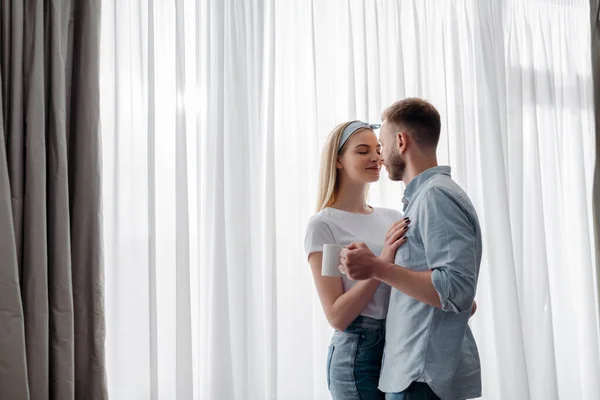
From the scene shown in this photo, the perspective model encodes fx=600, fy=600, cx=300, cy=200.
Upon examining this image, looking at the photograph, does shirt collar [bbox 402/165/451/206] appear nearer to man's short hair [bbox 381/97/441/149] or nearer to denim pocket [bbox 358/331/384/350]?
man's short hair [bbox 381/97/441/149]

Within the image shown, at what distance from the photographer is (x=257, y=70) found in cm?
248

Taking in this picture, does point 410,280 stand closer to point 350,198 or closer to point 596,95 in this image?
point 350,198

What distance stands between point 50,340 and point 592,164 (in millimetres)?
2983

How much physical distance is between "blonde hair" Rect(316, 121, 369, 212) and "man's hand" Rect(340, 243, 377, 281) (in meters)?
0.48

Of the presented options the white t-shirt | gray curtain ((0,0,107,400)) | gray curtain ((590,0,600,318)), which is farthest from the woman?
gray curtain ((590,0,600,318))

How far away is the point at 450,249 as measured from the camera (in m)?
1.47

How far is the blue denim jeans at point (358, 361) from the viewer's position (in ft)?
5.92

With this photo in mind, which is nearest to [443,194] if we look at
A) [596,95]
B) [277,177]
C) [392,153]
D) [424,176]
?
[424,176]

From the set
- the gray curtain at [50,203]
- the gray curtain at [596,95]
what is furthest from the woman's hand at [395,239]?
the gray curtain at [596,95]

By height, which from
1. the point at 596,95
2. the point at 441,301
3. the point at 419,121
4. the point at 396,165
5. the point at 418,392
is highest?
the point at 596,95

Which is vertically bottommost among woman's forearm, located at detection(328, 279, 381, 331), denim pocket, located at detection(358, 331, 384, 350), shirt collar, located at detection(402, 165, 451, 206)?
denim pocket, located at detection(358, 331, 384, 350)

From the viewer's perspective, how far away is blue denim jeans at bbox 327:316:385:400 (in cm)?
181

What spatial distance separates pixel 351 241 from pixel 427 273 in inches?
18.3

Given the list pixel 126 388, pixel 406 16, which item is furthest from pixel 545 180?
pixel 126 388
